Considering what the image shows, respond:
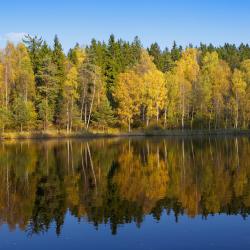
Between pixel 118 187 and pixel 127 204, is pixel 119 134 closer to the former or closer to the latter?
pixel 118 187

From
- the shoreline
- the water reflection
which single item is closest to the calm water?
the water reflection

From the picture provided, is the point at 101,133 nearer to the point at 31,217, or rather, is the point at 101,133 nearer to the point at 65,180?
the point at 65,180

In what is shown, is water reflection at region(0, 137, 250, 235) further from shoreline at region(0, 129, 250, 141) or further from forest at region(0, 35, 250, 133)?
forest at region(0, 35, 250, 133)

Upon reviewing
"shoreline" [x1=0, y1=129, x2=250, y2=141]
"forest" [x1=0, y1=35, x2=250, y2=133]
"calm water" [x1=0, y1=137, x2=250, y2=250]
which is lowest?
"calm water" [x1=0, y1=137, x2=250, y2=250]

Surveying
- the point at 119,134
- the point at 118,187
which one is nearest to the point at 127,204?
the point at 118,187

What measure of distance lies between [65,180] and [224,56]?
99.5 meters

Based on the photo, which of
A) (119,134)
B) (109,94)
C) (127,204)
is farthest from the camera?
(109,94)

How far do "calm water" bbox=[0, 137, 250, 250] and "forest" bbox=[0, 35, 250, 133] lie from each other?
4311 centimetres

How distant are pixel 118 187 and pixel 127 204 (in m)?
5.22

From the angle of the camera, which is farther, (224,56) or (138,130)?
(224,56)

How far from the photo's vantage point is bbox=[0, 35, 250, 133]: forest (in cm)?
8400

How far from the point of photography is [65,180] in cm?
3225

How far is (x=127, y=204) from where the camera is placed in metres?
23.5

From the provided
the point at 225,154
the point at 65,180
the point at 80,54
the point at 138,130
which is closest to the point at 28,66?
the point at 80,54
